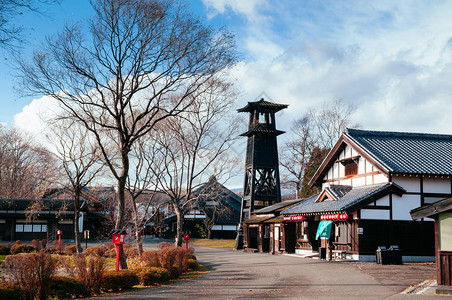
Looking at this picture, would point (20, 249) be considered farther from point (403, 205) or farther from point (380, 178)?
point (403, 205)

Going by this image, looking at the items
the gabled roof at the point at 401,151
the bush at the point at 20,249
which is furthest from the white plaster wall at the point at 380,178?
the bush at the point at 20,249

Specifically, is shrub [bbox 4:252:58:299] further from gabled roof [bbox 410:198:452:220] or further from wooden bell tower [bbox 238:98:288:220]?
wooden bell tower [bbox 238:98:288:220]

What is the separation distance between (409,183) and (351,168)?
14.7 feet

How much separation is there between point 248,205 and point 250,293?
29292 millimetres

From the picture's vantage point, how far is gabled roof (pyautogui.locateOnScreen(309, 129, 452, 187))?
1026 inches

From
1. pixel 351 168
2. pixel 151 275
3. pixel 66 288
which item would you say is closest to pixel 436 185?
pixel 351 168

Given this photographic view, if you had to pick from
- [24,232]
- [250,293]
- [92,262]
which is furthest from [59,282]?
[24,232]

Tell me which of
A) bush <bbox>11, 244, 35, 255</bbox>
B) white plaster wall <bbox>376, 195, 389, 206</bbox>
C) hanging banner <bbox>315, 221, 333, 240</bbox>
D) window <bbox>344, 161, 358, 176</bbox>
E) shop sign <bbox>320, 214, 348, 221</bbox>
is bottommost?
bush <bbox>11, 244, 35, 255</bbox>

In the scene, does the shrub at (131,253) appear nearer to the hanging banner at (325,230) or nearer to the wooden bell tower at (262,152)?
the hanging banner at (325,230)

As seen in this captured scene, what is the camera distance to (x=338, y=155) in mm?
31797

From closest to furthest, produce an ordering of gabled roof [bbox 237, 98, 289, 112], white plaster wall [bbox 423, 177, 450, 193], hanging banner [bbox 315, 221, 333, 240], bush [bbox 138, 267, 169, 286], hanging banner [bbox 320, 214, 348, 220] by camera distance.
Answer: bush [bbox 138, 267, 169, 286] → hanging banner [bbox 320, 214, 348, 220] → white plaster wall [bbox 423, 177, 450, 193] → hanging banner [bbox 315, 221, 333, 240] → gabled roof [bbox 237, 98, 289, 112]

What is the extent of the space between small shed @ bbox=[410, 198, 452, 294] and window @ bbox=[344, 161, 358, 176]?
1574 centimetres

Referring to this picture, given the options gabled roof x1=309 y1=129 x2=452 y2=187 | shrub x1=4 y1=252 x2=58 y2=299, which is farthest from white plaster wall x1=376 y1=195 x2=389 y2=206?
shrub x1=4 y1=252 x2=58 y2=299

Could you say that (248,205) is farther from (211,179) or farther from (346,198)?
(346,198)
